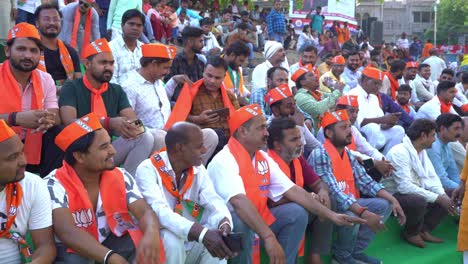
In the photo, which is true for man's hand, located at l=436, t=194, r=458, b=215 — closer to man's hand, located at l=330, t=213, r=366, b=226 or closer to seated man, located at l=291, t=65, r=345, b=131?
seated man, located at l=291, t=65, r=345, b=131

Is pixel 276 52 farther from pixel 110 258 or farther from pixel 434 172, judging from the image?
pixel 110 258

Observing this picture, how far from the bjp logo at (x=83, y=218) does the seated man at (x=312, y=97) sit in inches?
157

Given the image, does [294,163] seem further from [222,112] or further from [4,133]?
[4,133]

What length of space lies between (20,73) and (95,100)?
614 mm

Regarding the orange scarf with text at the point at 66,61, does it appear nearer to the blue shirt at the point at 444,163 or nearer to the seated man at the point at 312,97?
the seated man at the point at 312,97

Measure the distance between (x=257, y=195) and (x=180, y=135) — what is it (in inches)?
38.2

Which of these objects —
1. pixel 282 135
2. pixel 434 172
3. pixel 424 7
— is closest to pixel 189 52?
pixel 282 135

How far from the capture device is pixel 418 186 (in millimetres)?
6480

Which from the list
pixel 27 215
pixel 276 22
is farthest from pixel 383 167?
pixel 276 22

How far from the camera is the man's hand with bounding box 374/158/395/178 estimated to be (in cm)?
628

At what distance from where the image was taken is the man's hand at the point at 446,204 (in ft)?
21.0

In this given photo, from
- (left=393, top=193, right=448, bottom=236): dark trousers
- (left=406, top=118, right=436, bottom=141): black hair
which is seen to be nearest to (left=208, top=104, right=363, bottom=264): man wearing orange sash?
(left=393, top=193, right=448, bottom=236): dark trousers

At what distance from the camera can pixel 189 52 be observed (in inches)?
268

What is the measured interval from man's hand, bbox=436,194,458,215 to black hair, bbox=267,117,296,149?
2.29m
